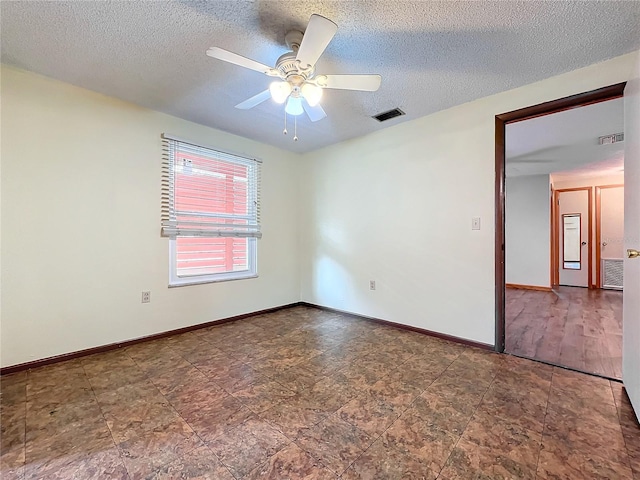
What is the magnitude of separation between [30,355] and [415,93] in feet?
12.5

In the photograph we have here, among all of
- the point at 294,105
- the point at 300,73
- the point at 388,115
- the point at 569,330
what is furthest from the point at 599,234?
the point at 300,73

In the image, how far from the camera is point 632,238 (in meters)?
1.65

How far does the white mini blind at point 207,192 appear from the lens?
9.64 feet

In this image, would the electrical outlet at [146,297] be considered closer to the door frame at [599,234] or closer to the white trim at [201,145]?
the white trim at [201,145]

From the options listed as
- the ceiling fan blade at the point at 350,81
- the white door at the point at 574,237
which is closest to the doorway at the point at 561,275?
the white door at the point at 574,237

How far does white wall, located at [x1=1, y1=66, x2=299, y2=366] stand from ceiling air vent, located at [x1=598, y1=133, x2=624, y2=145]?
4.95m

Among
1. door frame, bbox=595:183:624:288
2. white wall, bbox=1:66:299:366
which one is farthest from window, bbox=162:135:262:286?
door frame, bbox=595:183:624:288

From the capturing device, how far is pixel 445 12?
1.57 meters

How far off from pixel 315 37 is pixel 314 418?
2019mm

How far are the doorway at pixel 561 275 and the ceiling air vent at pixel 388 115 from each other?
90cm

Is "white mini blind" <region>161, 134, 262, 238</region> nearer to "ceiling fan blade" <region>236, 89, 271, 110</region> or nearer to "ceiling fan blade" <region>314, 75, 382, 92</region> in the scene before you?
"ceiling fan blade" <region>236, 89, 271, 110</region>

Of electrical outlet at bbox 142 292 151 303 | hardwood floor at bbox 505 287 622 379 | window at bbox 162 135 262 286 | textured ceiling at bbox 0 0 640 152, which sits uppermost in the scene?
textured ceiling at bbox 0 0 640 152

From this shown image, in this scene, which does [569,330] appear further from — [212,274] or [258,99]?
[212,274]

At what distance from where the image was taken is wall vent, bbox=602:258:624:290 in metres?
5.40
